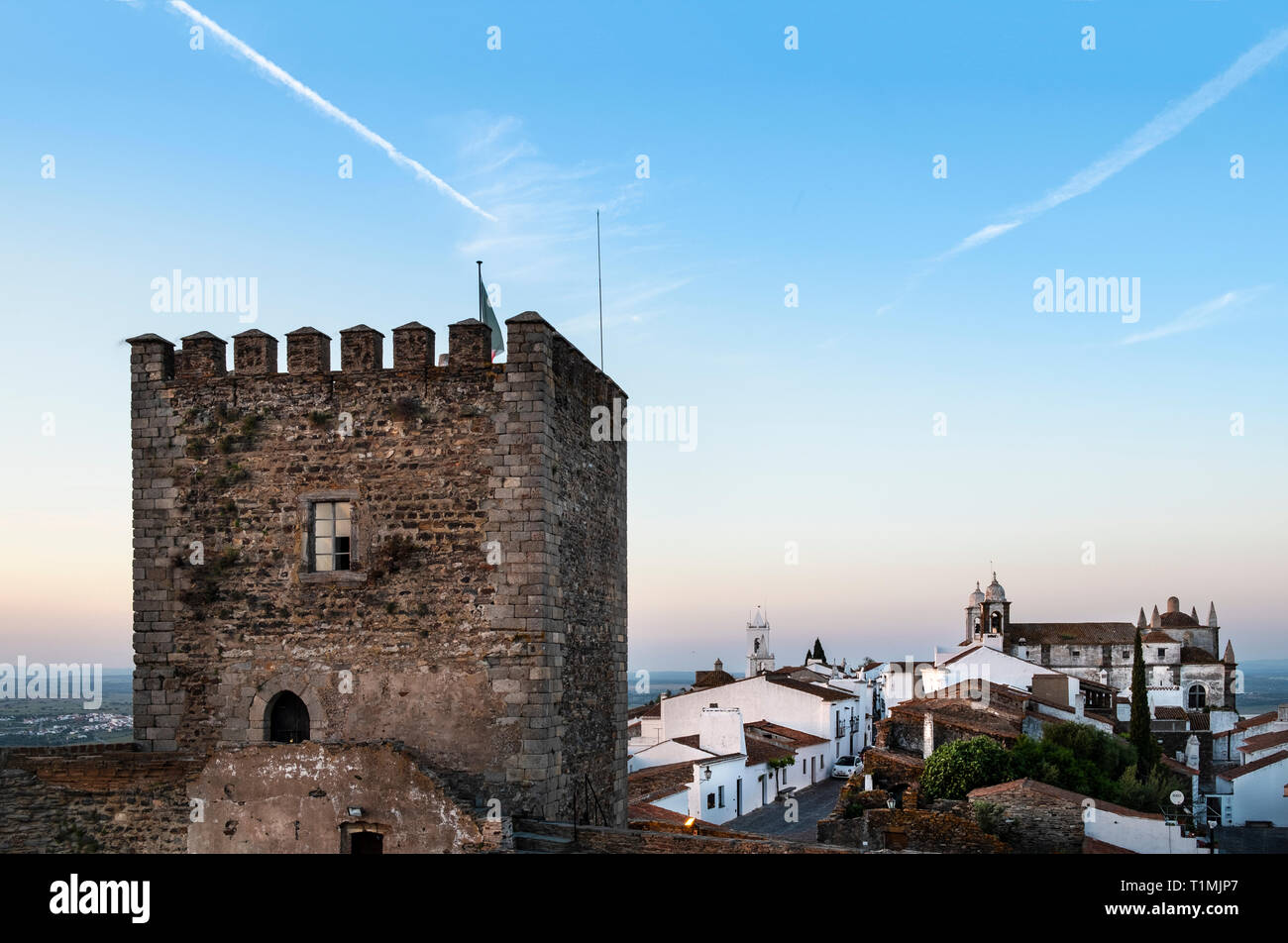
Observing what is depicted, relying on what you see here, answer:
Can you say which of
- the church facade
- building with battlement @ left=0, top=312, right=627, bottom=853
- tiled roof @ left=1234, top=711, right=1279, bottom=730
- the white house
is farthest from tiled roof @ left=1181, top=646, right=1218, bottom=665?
building with battlement @ left=0, top=312, right=627, bottom=853

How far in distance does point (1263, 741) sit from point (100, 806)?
64.0 m

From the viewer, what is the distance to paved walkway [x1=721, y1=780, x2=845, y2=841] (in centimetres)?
3431

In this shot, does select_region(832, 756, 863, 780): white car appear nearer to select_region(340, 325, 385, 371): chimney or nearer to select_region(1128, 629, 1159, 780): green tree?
select_region(1128, 629, 1159, 780): green tree

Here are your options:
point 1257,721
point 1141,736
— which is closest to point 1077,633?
point 1257,721

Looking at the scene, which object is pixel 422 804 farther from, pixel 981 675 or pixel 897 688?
pixel 897 688

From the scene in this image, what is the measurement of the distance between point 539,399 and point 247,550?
191 inches

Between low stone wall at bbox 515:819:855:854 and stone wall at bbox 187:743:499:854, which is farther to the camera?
low stone wall at bbox 515:819:855:854

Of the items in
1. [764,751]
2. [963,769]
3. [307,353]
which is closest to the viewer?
[307,353]

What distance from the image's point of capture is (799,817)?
1523 inches

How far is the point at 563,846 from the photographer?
14070 mm

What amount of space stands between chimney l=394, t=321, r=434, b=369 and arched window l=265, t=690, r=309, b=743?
500cm

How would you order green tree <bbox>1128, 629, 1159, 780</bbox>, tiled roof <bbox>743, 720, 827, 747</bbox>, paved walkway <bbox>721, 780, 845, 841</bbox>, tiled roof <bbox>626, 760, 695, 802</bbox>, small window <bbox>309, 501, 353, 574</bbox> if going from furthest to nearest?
green tree <bbox>1128, 629, 1159, 780</bbox>
tiled roof <bbox>743, 720, 827, 747</bbox>
paved walkway <bbox>721, 780, 845, 841</bbox>
tiled roof <bbox>626, 760, 695, 802</bbox>
small window <bbox>309, 501, 353, 574</bbox>

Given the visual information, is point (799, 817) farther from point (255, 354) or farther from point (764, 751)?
point (255, 354)
